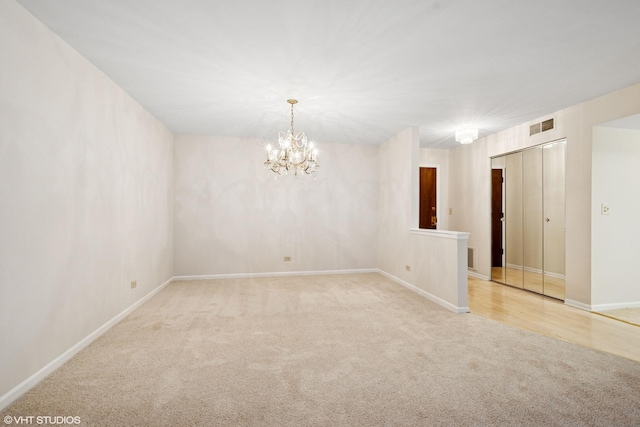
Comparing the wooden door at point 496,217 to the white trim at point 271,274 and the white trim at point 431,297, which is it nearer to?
the white trim at point 431,297

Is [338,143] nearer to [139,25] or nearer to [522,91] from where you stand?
[522,91]

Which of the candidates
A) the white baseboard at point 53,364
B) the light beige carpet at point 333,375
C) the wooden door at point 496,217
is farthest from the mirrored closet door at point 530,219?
the white baseboard at point 53,364

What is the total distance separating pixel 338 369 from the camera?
89.4 inches

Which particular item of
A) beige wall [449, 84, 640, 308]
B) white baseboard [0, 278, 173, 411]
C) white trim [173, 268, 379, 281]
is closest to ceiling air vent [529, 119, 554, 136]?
beige wall [449, 84, 640, 308]

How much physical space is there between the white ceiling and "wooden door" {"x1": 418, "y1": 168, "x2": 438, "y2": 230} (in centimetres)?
242

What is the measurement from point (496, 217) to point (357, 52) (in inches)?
166

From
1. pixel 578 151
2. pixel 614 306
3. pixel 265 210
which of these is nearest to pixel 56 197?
pixel 265 210

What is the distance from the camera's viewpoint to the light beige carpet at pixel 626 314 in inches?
132

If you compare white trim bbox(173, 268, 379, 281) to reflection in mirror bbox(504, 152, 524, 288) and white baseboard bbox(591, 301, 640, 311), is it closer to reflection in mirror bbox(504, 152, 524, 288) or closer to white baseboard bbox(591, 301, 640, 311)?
reflection in mirror bbox(504, 152, 524, 288)

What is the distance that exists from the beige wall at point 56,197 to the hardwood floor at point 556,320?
430 centimetres

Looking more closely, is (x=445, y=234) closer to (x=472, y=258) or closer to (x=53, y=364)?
(x=472, y=258)

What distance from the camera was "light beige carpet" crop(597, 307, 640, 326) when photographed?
335 centimetres

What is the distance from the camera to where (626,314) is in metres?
3.54

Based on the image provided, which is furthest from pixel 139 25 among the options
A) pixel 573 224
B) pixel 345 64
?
pixel 573 224
